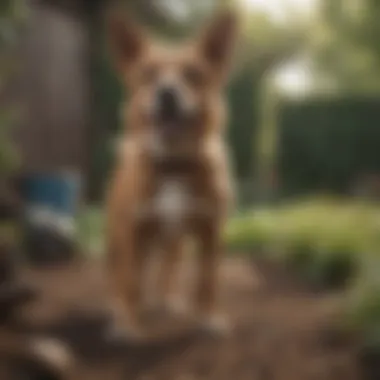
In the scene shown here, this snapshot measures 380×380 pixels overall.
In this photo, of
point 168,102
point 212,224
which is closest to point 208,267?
point 212,224

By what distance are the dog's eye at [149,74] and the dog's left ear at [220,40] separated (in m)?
0.06

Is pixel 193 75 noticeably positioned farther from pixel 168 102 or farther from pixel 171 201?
pixel 171 201

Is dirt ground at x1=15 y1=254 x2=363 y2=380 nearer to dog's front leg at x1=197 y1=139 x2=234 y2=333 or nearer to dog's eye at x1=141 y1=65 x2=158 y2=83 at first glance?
dog's front leg at x1=197 y1=139 x2=234 y2=333

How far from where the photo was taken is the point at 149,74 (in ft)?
2.79

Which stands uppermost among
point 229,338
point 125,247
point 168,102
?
point 168,102

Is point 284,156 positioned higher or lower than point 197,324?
higher

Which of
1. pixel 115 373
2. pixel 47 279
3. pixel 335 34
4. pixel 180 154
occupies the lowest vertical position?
pixel 115 373


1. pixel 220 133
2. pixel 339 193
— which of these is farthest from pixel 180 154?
pixel 339 193

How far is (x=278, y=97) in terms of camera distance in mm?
897

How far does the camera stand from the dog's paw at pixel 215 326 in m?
0.86

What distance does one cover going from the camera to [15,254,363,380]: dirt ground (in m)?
0.84

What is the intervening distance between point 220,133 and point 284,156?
0.09 metres

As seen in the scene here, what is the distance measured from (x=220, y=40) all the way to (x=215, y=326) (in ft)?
1.10

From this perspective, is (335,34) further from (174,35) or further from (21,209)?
(21,209)
